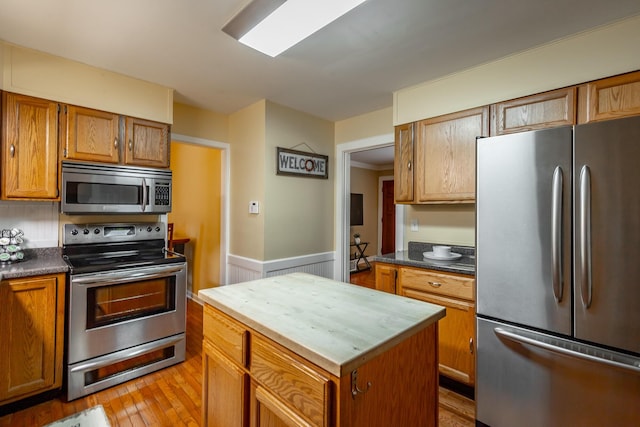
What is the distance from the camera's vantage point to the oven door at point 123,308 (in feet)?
6.64

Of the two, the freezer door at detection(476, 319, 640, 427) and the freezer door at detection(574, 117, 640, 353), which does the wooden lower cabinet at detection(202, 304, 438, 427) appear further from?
the freezer door at detection(574, 117, 640, 353)

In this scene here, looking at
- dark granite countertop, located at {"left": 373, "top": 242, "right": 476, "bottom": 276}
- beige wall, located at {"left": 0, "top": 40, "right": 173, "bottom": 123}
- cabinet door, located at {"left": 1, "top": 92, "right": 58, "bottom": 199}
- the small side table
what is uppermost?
beige wall, located at {"left": 0, "top": 40, "right": 173, "bottom": 123}

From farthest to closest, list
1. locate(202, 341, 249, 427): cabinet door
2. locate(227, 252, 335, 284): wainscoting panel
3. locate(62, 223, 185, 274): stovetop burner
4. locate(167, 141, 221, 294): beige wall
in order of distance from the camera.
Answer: locate(167, 141, 221, 294): beige wall → locate(227, 252, 335, 284): wainscoting panel → locate(62, 223, 185, 274): stovetop burner → locate(202, 341, 249, 427): cabinet door

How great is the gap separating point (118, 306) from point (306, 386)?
6.52ft

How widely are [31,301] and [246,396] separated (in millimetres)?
1719

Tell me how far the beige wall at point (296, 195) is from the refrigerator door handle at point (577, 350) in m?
2.12

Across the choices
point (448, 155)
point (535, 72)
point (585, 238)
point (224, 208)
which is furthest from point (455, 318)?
point (224, 208)

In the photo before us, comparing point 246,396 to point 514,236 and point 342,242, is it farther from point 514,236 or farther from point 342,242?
point 342,242

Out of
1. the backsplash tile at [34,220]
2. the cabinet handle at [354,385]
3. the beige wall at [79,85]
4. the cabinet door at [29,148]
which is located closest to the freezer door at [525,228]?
the cabinet handle at [354,385]

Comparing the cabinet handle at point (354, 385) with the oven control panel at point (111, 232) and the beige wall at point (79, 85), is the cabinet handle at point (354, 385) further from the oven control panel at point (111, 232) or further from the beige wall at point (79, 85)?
the beige wall at point (79, 85)

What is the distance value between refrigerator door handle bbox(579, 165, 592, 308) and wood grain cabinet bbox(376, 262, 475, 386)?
698 millimetres

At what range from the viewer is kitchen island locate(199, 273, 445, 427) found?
2.80 ft

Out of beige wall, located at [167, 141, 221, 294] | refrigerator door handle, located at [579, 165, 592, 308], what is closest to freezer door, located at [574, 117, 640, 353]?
refrigerator door handle, located at [579, 165, 592, 308]

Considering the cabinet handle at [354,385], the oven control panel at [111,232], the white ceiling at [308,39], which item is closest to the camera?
the cabinet handle at [354,385]
